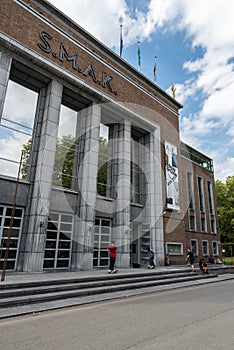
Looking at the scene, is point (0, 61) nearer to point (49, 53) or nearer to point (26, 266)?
point (49, 53)

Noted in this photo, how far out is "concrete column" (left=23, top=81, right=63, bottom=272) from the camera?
42.5ft

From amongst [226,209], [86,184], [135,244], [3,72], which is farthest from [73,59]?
[226,209]

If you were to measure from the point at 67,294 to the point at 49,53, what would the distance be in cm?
1359

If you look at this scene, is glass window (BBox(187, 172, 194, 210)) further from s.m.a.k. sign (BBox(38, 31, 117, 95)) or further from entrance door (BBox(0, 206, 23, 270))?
entrance door (BBox(0, 206, 23, 270))

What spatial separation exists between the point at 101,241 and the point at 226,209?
115 ft

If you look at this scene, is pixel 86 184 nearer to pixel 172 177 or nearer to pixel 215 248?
pixel 172 177

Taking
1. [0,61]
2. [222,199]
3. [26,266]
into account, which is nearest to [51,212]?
[26,266]

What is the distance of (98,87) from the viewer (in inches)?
700

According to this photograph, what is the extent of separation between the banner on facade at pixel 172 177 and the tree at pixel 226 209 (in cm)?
2469

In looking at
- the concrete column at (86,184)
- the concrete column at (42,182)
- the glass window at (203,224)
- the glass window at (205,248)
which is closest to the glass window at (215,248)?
the glass window at (205,248)

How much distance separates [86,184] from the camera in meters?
16.3

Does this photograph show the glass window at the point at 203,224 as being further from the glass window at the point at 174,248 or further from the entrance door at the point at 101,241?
the entrance door at the point at 101,241

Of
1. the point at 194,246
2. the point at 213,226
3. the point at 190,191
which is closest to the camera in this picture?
the point at 194,246

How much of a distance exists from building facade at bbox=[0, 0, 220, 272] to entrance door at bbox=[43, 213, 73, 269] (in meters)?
0.06
